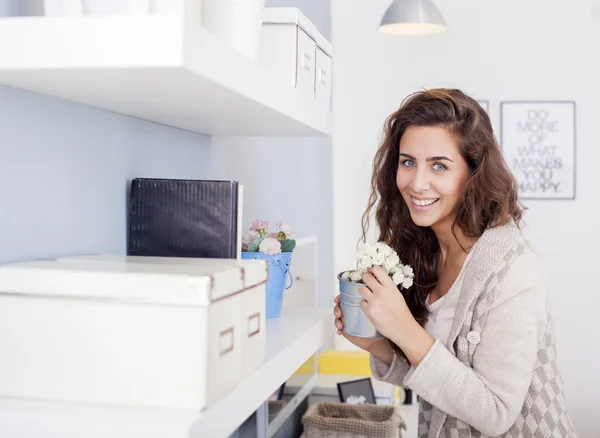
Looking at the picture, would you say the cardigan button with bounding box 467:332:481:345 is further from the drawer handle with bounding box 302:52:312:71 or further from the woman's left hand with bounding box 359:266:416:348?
the drawer handle with bounding box 302:52:312:71

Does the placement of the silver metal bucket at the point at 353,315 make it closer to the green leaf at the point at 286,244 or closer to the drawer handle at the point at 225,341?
the green leaf at the point at 286,244

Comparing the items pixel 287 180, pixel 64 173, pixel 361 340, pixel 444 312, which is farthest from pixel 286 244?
pixel 287 180

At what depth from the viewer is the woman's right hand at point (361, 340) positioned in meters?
1.59

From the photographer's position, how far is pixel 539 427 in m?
1.57

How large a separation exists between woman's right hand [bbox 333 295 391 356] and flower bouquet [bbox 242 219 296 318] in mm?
161

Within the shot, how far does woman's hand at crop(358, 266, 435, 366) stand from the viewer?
1.49m

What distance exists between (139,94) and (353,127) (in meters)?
3.57

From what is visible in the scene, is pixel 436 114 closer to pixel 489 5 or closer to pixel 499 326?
pixel 499 326

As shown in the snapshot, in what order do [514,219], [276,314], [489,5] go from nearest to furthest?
1. [276,314]
2. [514,219]
3. [489,5]

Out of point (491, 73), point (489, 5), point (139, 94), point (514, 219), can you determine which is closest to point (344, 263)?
point (491, 73)

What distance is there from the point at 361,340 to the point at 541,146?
3.13 meters

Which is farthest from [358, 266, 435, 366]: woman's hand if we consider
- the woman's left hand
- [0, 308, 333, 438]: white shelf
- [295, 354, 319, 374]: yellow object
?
[295, 354, 319, 374]: yellow object

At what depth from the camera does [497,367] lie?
58.4 inches

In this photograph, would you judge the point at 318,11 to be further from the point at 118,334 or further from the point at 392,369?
the point at 118,334
